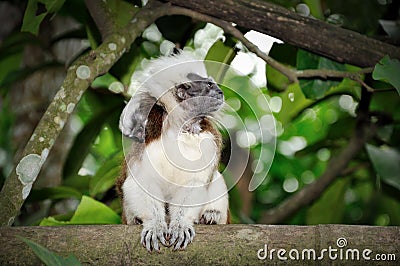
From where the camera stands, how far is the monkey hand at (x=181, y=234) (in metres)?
1.44

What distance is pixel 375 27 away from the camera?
248 cm

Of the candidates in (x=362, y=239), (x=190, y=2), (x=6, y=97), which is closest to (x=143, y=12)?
(x=190, y=2)

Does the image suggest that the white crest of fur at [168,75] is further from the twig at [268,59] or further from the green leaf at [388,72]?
the green leaf at [388,72]

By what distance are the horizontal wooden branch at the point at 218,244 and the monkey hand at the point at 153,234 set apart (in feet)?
0.05

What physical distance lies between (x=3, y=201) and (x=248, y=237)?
56 cm

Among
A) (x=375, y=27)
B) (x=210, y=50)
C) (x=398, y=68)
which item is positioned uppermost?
(x=398, y=68)

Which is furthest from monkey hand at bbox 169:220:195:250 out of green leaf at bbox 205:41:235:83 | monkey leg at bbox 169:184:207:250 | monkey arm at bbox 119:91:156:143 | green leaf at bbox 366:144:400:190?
green leaf at bbox 366:144:400:190

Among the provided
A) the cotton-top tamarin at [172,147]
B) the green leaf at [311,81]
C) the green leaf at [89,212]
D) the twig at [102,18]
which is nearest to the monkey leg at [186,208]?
the cotton-top tamarin at [172,147]

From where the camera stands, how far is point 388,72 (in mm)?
1644

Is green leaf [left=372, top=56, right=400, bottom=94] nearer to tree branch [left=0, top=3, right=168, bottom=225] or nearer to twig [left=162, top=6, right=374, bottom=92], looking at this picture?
twig [left=162, top=6, right=374, bottom=92]

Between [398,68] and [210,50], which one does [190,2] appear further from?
[398,68]

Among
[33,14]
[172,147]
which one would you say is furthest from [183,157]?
[33,14]

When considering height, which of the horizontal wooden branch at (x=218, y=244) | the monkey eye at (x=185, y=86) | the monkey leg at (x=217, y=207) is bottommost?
the monkey leg at (x=217, y=207)

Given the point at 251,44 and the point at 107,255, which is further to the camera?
the point at 251,44
